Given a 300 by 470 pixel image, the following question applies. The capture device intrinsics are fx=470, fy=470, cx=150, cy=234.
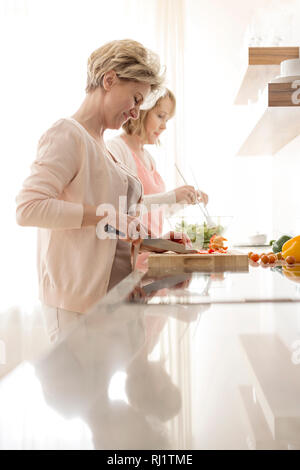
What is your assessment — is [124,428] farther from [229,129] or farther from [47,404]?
[229,129]

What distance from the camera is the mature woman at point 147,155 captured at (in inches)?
66.7

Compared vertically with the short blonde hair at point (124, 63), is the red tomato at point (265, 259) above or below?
below

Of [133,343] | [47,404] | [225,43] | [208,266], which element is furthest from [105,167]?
[225,43]

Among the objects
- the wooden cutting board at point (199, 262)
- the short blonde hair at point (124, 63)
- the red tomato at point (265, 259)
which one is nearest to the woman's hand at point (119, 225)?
the wooden cutting board at point (199, 262)

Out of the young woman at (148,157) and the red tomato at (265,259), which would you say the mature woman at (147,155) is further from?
the red tomato at (265,259)

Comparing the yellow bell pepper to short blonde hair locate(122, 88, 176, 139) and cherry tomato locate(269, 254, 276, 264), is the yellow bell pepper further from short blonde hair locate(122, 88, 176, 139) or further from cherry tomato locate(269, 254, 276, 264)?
short blonde hair locate(122, 88, 176, 139)

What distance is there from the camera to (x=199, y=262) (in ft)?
4.27

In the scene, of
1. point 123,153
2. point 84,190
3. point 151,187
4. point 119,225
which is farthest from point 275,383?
point 151,187

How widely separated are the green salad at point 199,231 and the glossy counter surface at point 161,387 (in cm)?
120

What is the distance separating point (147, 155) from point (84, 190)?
0.84 meters

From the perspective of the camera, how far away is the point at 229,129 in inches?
129

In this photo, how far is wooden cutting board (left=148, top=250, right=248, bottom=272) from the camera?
4.15ft

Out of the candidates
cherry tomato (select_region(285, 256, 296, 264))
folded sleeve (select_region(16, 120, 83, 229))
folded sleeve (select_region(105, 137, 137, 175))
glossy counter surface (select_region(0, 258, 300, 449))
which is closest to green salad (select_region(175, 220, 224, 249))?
folded sleeve (select_region(105, 137, 137, 175))

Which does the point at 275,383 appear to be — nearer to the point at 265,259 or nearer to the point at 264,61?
the point at 265,259
